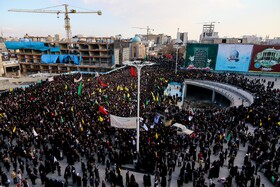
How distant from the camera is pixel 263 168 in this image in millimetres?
10891

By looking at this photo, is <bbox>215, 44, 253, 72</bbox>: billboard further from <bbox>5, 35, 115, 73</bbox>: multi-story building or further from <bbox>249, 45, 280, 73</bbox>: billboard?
<bbox>5, 35, 115, 73</bbox>: multi-story building

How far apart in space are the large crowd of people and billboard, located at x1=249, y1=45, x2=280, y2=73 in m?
15.3

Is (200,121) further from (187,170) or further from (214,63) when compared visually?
(214,63)

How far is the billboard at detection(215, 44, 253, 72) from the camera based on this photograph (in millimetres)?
35094

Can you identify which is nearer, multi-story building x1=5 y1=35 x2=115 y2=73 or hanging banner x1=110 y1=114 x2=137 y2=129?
hanging banner x1=110 y1=114 x2=137 y2=129

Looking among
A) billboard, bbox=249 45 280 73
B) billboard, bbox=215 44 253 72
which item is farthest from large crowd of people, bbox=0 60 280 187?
billboard, bbox=215 44 253 72

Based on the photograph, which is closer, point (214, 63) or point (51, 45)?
point (214, 63)

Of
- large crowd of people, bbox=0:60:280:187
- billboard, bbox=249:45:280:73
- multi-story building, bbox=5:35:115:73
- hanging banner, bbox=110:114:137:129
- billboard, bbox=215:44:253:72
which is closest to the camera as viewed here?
large crowd of people, bbox=0:60:280:187

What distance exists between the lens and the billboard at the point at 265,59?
33.2m

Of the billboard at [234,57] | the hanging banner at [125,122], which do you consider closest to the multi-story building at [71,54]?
the billboard at [234,57]

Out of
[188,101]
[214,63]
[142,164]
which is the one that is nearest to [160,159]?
[142,164]

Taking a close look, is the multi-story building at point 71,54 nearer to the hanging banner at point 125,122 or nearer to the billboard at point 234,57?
the billboard at point 234,57

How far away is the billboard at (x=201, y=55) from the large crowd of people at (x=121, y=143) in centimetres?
1777

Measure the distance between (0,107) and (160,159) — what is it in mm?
16039
